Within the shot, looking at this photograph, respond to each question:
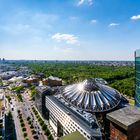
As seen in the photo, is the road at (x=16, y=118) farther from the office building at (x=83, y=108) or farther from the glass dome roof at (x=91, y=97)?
the glass dome roof at (x=91, y=97)

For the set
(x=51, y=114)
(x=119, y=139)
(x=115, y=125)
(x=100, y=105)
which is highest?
(x=115, y=125)

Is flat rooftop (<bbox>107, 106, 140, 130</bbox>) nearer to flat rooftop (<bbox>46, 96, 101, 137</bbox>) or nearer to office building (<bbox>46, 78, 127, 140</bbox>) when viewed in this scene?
office building (<bbox>46, 78, 127, 140</bbox>)

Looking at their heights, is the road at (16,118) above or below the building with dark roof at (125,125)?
below

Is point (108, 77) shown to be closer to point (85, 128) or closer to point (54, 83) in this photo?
point (54, 83)

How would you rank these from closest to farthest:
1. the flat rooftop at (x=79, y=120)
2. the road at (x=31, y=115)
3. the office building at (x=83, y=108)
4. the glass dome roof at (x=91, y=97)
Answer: the flat rooftop at (x=79, y=120)
the office building at (x=83, y=108)
the glass dome roof at (x=91, y=97)
the road at (x=31, y=115)

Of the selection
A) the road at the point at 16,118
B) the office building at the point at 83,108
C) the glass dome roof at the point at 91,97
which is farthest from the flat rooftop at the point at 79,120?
the road at the point at 16,118

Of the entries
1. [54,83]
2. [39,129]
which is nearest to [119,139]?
[39,129]
